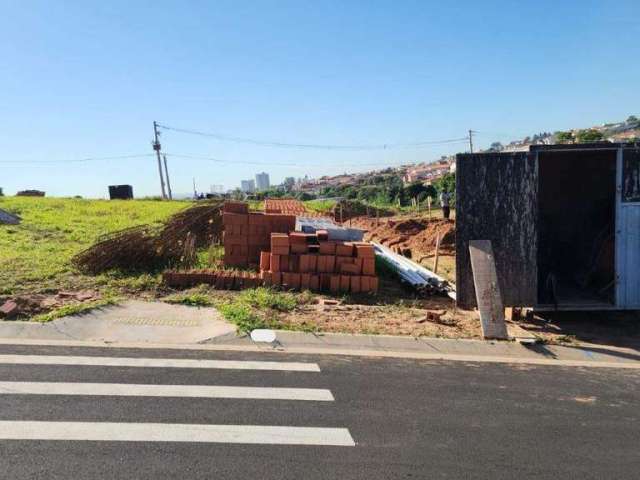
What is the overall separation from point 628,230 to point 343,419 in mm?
6127

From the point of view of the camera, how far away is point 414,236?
19328 millimetres

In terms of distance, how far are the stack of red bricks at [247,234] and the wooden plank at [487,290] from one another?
430 cm

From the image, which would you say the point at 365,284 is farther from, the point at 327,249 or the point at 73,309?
the point at 73,309

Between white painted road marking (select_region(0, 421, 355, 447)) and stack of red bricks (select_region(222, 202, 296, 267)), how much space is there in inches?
268

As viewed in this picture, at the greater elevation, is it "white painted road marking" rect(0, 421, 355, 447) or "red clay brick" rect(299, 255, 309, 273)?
"red clay brick" rect(299, 255, 309, 273)

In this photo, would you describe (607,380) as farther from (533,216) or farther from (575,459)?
(533,216)

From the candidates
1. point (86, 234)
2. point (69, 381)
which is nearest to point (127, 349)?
point (69, 381)

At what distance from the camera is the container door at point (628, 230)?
793 centimetres

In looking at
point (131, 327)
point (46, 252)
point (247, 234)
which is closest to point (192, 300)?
point (131, 327)

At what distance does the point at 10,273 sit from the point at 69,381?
5816 millimetres

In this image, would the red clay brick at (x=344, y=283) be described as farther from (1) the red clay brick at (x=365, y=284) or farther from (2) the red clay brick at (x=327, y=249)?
(2) the red clay brick at (x=327, y=249)

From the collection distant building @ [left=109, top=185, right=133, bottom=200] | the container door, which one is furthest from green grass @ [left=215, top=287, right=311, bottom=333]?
distant building @ [left=109, top=185, right=133, bottom=200]

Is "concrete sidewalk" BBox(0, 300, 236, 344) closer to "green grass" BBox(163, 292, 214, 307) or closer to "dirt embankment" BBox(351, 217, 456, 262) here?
"green grass" BBox(163, 292, 214, 307)

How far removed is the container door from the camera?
7.93m
